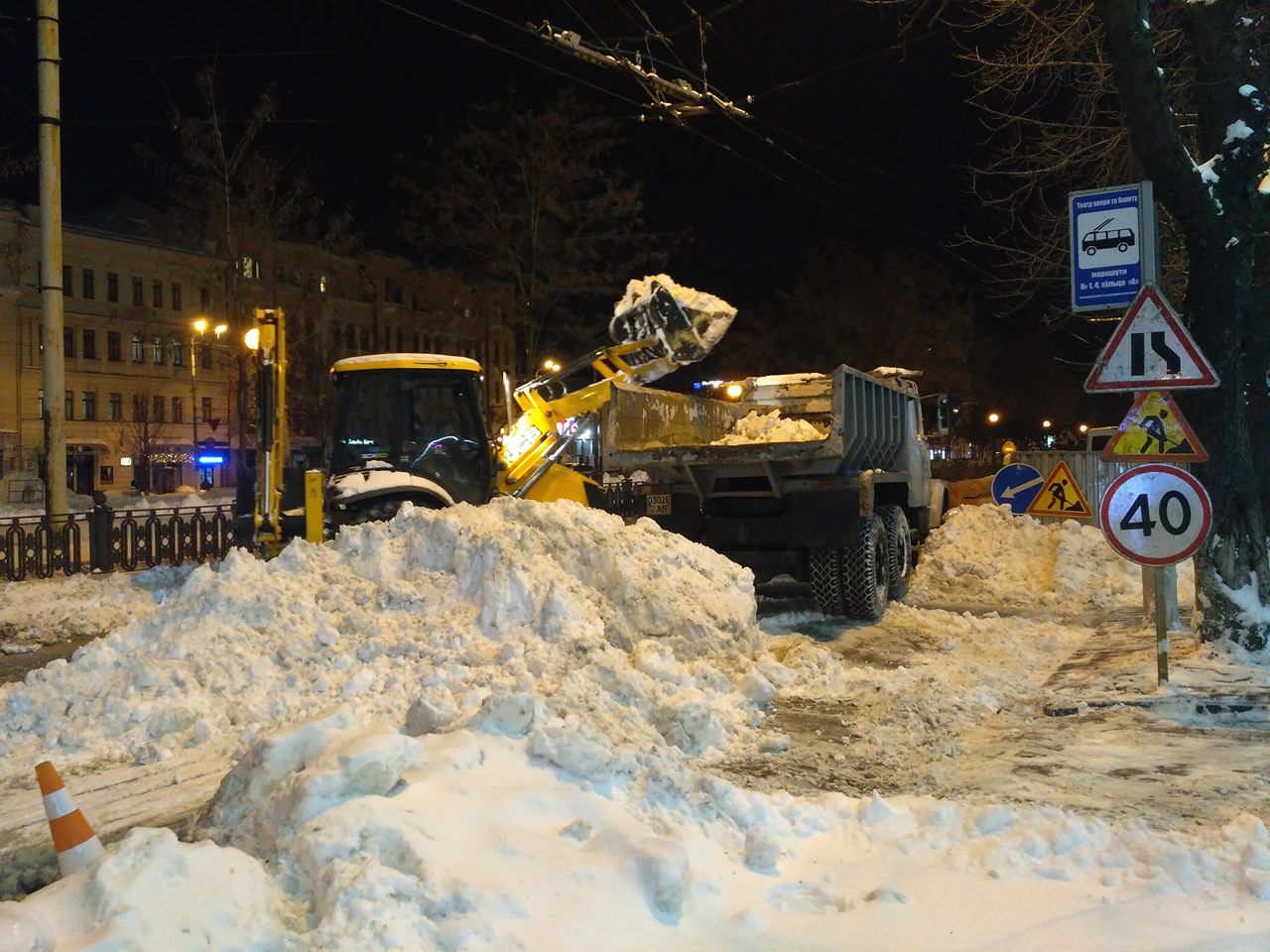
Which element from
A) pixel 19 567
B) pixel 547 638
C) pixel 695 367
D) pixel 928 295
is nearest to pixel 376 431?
pixel 547 638

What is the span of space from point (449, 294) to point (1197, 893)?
3360cm

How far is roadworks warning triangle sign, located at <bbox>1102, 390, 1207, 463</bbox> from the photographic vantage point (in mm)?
7547

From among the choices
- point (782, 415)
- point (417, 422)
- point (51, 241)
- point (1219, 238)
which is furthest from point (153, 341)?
point (1219, 238)

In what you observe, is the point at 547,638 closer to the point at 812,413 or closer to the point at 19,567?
the point at 812,413

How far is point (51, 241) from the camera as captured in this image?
15.5 meters

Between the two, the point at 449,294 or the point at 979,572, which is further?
the point at 449,294

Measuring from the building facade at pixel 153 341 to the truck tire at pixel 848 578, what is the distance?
23180mm

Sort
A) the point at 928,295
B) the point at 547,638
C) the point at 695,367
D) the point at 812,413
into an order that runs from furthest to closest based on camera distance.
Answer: the point at 695,367 < the point at 928,295 < the point at 812,413 < the point at 547,638

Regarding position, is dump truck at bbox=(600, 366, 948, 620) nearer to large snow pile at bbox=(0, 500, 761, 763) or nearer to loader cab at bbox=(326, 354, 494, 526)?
loader cab at bbox=(326, 354, 494, 526)

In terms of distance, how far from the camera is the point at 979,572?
14695mm

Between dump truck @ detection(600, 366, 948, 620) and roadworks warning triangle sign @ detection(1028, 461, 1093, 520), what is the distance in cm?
173

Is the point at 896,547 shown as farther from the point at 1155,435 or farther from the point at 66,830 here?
the point at 66,830

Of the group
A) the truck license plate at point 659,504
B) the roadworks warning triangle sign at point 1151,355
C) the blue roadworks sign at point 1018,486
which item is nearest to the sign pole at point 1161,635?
the roadworks warning triangle sign at point 1151,355

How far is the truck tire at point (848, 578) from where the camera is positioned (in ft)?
37.8
